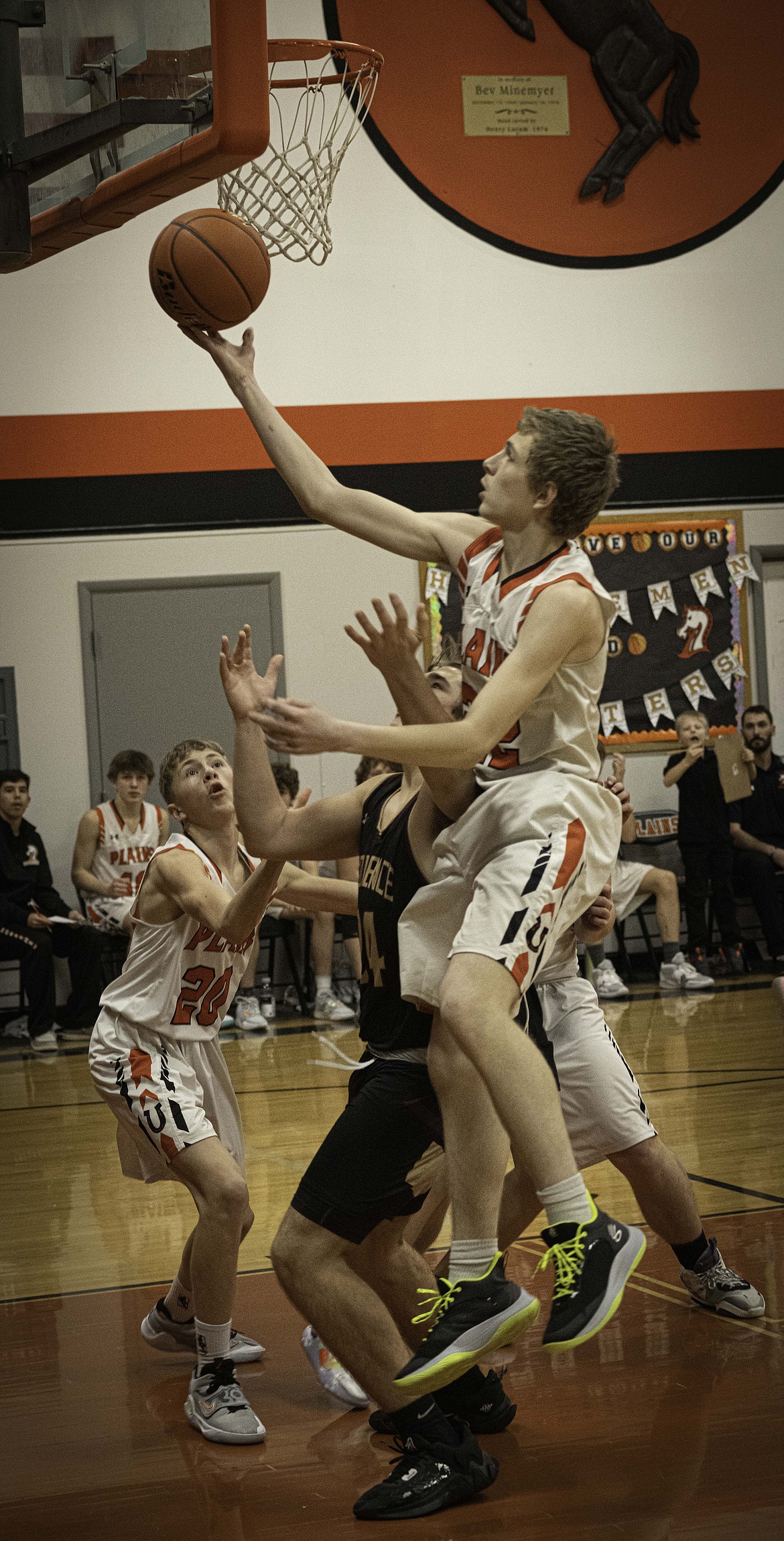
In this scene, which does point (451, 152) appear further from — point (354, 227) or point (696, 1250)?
point (696, 1250)

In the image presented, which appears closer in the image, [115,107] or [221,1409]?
[221,1409]

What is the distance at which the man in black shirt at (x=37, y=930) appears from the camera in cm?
856

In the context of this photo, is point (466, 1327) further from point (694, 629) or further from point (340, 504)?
point (694, 629)

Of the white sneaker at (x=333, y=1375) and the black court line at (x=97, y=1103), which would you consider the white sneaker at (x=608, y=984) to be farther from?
the white sneaker at (x=333, y=1375)

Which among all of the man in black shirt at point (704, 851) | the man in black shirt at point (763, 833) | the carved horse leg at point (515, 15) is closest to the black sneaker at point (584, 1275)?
the man in black shirt at point (704, 851)

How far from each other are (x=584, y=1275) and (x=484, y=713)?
1.01 m

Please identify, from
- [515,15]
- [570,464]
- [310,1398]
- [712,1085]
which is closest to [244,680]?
[570,464]

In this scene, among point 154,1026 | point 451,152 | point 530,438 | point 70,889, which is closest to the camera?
point 530,438

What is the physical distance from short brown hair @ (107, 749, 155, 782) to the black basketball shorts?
622 centimetres

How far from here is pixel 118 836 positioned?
9.12m

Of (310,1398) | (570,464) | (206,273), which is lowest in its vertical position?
(310,1398)

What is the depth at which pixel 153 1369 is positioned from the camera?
12.0ft

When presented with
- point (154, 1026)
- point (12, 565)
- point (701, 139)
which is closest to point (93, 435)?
point (12, 565)

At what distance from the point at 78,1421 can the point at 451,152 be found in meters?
9.10
